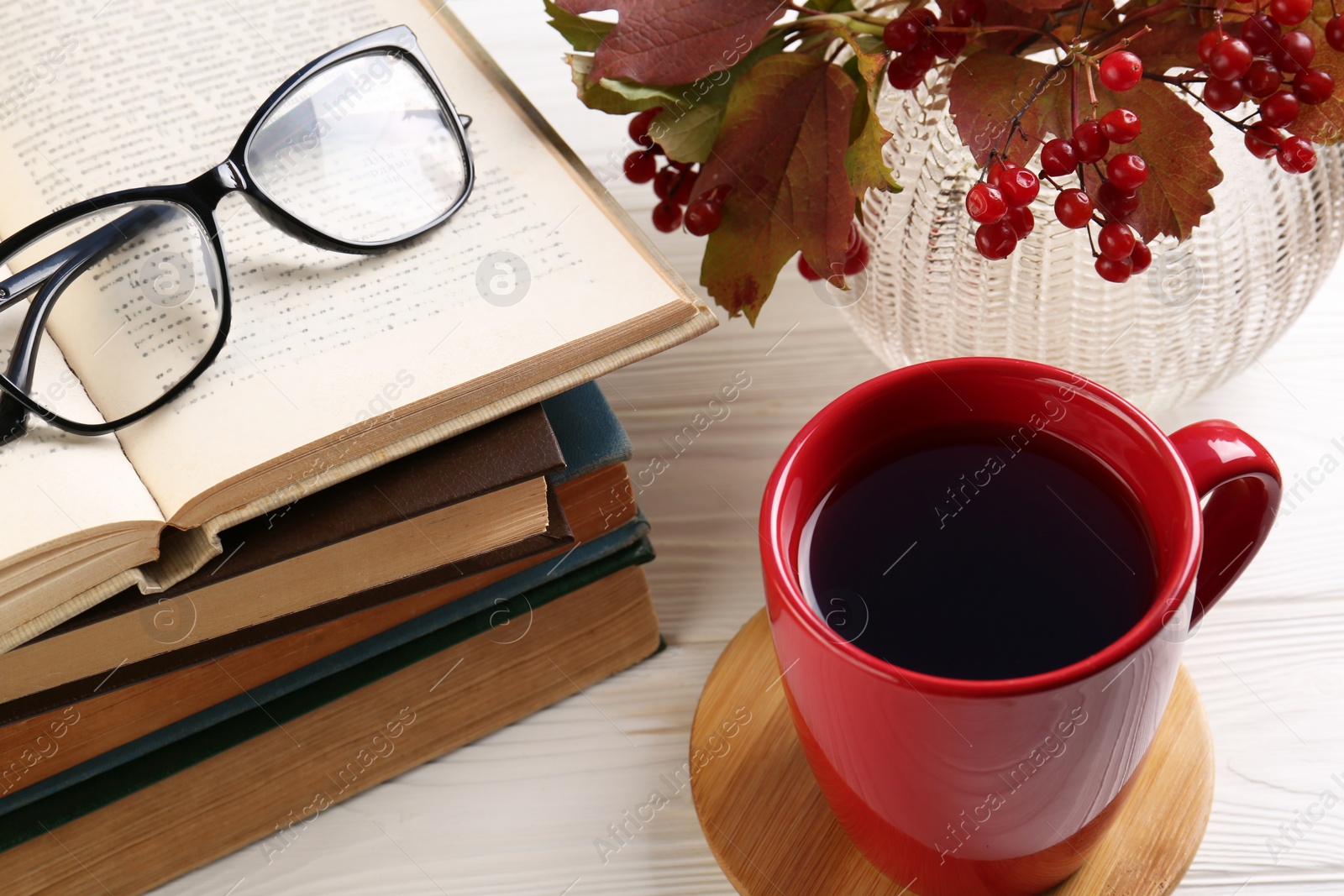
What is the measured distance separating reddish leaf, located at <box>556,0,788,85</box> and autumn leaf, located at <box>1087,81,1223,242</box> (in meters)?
0.12

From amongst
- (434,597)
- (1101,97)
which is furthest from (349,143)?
(1101,97)

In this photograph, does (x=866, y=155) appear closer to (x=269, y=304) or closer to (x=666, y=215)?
(x=666, y=215)

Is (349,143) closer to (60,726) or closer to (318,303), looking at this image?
(318,303)

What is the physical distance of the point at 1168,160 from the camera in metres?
0.38

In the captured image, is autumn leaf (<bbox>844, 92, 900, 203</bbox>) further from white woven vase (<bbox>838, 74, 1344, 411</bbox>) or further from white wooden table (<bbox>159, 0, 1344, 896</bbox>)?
white wooden table (<bbox>159, 0, 1344, 896</bbox>)

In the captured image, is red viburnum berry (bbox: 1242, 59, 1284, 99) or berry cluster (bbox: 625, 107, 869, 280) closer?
red viburnum berry (bbox: 1242, 59, 1284, 99)

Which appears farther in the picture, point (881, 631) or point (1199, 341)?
point (1199, 341)

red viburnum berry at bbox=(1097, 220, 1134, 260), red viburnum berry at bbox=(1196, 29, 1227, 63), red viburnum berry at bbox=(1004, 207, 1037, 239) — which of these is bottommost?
red viburnum berry at bbox=(1097, 220, 1134, 260)

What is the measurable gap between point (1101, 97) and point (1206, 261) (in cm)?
10

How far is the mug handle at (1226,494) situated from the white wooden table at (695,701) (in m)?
0.13

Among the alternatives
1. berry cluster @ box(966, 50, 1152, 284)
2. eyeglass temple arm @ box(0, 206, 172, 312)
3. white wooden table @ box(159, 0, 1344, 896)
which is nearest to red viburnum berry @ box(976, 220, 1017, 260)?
berry cluster @ box(966, 50, 1152, 284)

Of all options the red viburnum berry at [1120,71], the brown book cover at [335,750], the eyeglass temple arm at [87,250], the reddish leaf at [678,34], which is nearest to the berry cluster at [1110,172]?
the red viburnum berry at [1120,71]

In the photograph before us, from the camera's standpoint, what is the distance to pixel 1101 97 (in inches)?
15.1

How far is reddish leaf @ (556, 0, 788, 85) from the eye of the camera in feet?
1.30
